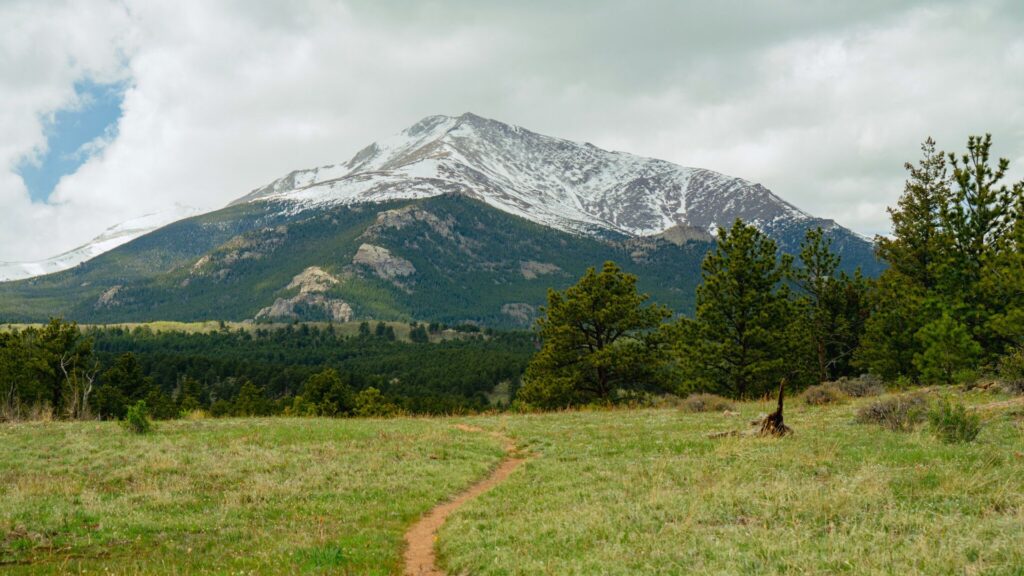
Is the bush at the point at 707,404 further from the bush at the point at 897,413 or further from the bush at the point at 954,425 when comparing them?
the bush at the point at 954,425

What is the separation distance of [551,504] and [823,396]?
26715 mm

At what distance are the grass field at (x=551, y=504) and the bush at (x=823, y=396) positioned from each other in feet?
30.7

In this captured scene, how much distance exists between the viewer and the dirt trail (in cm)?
1309

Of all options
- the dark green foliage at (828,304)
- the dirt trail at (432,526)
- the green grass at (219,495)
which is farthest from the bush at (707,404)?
the dark green foliage at (828,304)

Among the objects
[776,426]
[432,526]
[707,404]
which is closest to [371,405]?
[707,404]

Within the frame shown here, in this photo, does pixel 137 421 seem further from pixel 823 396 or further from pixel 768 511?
pixel 823 396

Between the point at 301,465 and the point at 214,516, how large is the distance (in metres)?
6.54

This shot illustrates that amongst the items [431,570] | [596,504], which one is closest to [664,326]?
[596,504]

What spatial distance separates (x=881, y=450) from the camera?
17547 millimetres

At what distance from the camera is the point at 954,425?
18609 millimetres

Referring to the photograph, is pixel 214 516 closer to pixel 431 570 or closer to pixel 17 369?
pixel 431 570

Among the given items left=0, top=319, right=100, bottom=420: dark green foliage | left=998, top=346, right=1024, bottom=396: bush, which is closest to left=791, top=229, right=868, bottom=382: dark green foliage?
left=998, top=346, right=1024, bottom=396: bush

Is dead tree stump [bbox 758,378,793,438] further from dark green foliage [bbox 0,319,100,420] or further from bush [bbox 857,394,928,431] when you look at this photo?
dark green foliage [bbox 0,319,100,420]

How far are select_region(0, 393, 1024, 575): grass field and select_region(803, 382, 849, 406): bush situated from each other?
9361mm
